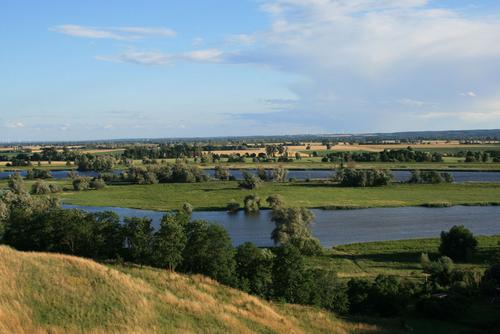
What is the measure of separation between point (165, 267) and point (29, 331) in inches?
565

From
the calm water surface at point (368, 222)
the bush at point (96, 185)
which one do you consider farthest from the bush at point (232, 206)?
the bush at point (96, 185)

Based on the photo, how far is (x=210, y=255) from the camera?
89.5 feet

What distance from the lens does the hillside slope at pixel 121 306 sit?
15.3 meters

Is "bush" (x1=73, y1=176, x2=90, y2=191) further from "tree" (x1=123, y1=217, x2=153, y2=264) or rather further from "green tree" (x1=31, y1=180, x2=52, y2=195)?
"tree" (x1=123, y1=217, x2=153, y2=264)

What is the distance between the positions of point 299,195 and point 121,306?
59.9 meters

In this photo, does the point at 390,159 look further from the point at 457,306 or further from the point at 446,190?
the point at 457,306

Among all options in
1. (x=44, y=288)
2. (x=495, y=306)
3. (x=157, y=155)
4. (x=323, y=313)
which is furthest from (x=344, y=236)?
(x=157, y=155)

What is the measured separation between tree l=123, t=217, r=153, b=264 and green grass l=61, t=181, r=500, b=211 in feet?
120

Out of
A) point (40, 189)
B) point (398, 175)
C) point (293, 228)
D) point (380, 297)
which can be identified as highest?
point (398, 175)

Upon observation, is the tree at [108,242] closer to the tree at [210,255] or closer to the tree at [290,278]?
the tree at [210,255]

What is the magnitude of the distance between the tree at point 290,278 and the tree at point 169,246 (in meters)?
5.39

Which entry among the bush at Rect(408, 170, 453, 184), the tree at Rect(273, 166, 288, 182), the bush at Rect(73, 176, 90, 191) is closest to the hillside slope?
the bush at Rect(73, 176, 90, 191)

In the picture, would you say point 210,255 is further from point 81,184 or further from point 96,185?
point 96,185

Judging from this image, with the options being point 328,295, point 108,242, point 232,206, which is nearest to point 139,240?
point 108,242
